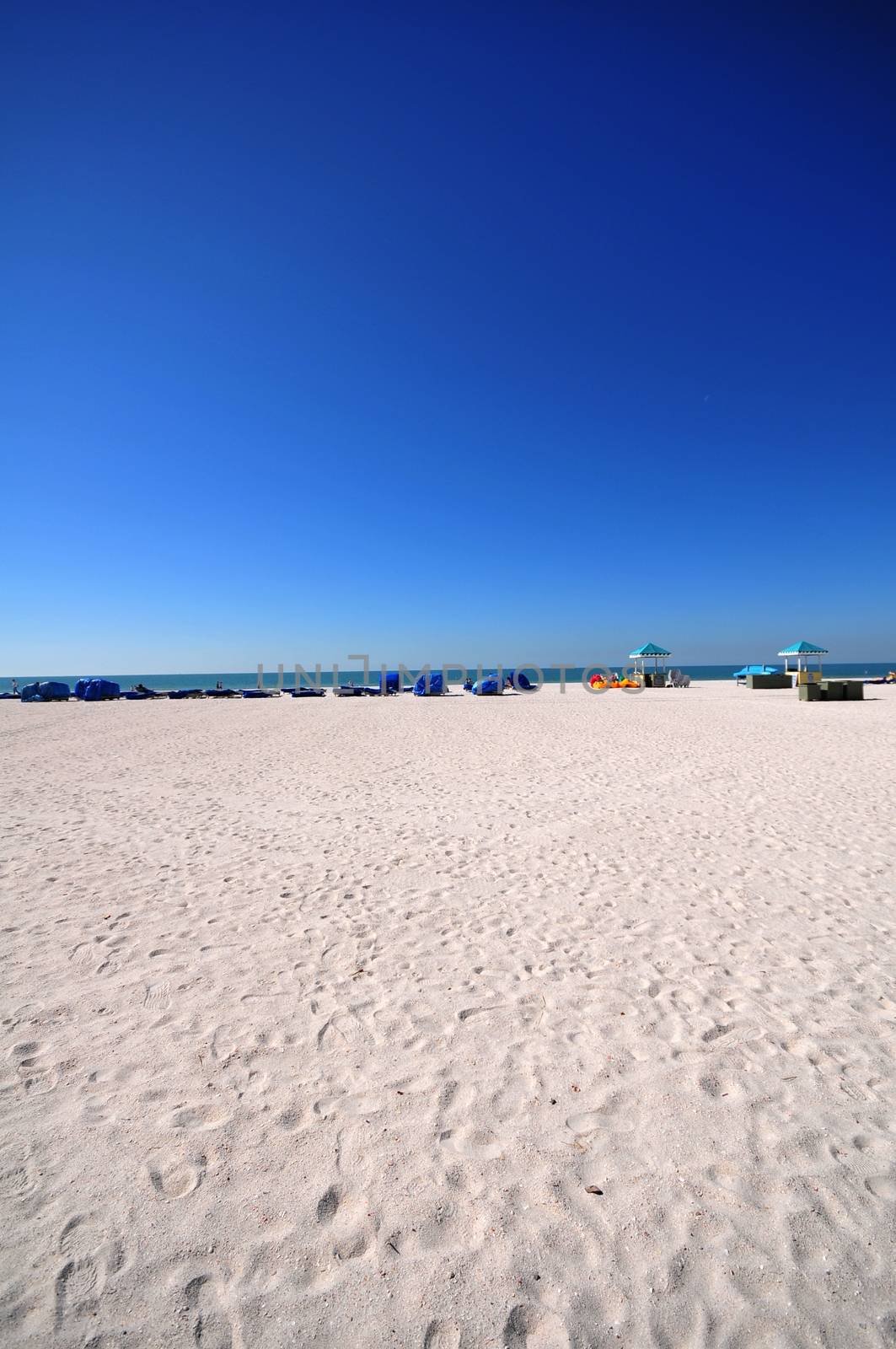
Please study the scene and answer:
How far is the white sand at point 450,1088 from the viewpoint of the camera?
1.99 m

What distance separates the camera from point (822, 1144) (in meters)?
2.54

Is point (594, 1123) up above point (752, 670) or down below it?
below

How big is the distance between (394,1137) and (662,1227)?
114cm

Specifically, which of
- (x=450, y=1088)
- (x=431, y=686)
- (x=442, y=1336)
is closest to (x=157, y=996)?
(x=450, y=1088)

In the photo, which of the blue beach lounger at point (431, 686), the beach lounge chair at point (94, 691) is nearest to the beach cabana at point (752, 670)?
the blue beach lounger at point (431, 686)

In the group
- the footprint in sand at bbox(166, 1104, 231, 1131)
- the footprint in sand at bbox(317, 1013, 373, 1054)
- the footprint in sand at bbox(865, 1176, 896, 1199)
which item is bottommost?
the footprint in sand at bbox(865, 1176, 896, 1199)

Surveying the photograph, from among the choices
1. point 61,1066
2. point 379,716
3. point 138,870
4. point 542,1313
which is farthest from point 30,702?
point 542,1313

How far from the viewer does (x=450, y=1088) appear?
9.50ft

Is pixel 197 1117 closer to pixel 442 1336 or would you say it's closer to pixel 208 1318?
pixel 208 1318

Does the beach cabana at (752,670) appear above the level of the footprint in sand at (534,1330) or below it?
above

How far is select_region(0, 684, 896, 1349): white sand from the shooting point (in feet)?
6.52

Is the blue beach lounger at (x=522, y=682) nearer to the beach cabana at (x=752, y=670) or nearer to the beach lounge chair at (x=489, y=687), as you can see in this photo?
the beach lounge chair at (x=489, y=687)

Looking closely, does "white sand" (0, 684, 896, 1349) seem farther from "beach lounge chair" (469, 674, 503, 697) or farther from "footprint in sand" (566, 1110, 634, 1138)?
"beach lounge chair" (469, 674, 503, 697)

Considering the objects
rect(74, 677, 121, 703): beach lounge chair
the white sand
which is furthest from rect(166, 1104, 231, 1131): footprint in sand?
rect(74, 677, 121, 703): beach lounge chair
